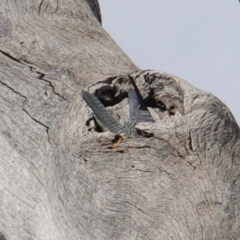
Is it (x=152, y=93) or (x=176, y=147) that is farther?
(x=152, y=93)

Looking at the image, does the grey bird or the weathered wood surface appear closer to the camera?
the weathered wood surface

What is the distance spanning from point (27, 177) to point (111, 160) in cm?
Result: 25

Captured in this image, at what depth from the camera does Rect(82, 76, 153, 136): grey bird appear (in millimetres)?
1308

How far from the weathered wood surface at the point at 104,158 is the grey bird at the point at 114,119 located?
0.02m

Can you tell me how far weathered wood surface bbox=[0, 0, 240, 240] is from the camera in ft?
3.89

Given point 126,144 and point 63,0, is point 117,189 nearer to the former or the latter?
point 126,144

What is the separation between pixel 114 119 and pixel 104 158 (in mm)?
98

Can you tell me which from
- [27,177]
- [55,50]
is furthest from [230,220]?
[55,50]

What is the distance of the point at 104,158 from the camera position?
4.16 ft

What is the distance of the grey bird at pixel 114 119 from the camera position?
131cm

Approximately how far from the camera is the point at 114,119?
→ 1.33m

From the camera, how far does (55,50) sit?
169 cm

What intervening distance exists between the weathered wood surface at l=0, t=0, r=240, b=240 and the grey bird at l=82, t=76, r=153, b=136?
0.07 feet

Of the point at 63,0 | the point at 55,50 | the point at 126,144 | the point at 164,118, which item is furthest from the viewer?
the point at 63,0
